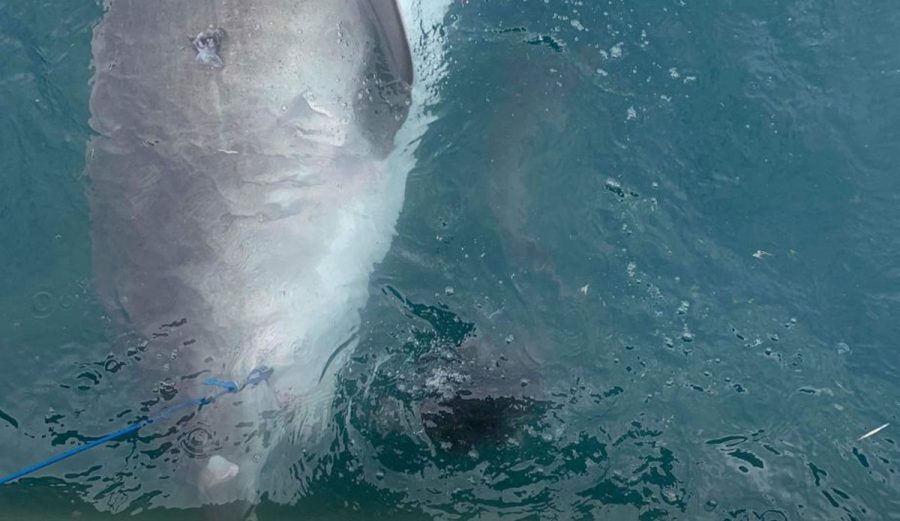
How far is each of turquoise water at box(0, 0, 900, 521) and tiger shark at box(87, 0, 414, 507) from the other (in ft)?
0.98

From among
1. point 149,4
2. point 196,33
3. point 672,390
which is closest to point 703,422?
point 672,390

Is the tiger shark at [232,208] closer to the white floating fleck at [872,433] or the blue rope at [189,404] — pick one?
the blue rope at [189,404]

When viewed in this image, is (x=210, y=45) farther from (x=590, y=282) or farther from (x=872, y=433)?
(x=872, y=433)

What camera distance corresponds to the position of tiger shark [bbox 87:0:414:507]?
4.02 meters

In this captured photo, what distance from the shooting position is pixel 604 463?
4.22 metres

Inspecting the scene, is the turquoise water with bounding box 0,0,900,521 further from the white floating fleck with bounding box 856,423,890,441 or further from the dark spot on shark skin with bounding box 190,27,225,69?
the dark spot on shark skin with bounding box 190,27,225,69

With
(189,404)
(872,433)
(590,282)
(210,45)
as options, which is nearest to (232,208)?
(210,45)

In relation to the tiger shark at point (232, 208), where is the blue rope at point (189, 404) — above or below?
below

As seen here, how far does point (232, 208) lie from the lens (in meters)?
4.07

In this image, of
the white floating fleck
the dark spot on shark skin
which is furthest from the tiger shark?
the white floating fleck

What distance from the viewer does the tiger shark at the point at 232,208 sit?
402 cm

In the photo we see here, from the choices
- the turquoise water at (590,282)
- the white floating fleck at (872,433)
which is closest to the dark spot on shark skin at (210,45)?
the turquoise water at (590,282)

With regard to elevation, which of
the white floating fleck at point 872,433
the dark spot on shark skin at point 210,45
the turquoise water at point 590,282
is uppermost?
the dark spot on shark skin at point 210,45

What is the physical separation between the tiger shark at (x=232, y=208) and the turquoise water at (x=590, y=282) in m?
0.30
